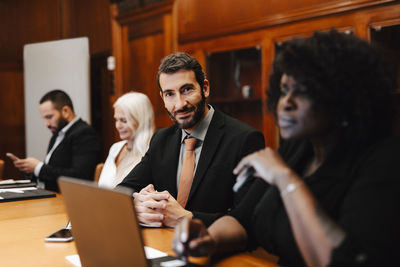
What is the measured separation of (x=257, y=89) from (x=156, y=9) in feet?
5.08

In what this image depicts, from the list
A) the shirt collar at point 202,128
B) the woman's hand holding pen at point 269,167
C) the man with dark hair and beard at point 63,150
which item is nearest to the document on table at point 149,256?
the woman's hand holding pen at point 269,167

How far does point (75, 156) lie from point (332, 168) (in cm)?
310

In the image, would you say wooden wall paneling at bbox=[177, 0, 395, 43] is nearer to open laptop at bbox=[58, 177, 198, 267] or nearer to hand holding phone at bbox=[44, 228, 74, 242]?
hand holding phone at bbox=[44, 228, 74, 242]

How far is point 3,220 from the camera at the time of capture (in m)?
2.06

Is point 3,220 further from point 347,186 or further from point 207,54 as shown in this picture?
point 207,54

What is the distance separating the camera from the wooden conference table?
4.56 ft

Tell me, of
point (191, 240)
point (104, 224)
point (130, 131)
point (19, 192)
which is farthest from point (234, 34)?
point (104, 224)

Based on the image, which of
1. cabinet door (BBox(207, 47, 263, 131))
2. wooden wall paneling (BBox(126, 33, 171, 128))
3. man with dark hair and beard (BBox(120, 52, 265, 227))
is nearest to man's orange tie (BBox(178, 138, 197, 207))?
man with dark hair and beard (BBox(120, 52, 265, 227))

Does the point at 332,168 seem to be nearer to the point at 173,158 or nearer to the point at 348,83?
the point at 348,83

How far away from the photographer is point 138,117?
10.5 ft

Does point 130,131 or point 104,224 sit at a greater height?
point 130,131

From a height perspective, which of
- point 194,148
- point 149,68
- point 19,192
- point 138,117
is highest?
point 149,68

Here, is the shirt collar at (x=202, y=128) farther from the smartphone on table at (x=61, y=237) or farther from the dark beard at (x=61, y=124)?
the dark beard at (x=61, y=124)

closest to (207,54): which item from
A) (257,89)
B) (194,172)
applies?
(257,89)
